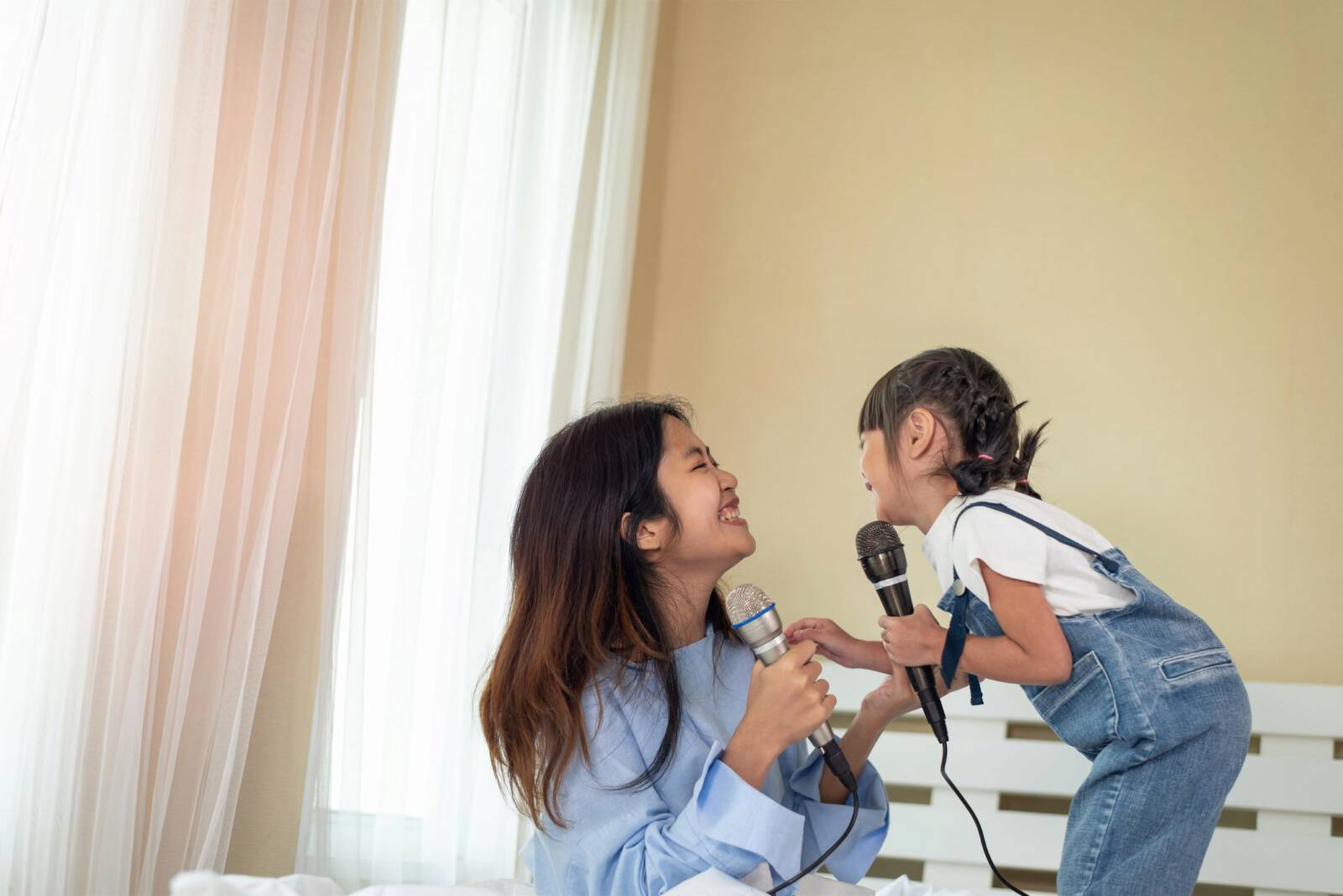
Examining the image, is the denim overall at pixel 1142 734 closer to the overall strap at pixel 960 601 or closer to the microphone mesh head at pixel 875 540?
the overall strap at pixel 960 601

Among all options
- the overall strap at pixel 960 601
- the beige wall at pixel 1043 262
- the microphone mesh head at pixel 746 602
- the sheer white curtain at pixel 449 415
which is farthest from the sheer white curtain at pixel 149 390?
the beige wall at pixel 1043 262

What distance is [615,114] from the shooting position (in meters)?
2.54

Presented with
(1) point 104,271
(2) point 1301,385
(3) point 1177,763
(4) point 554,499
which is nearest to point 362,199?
(1) point 104,271

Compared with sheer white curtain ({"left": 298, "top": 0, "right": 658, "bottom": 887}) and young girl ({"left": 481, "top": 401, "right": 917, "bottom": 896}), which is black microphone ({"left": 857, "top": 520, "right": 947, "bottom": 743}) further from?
sheer white curtain ({"left": 298, "top": 0, "right": 658, "bottom": 887})

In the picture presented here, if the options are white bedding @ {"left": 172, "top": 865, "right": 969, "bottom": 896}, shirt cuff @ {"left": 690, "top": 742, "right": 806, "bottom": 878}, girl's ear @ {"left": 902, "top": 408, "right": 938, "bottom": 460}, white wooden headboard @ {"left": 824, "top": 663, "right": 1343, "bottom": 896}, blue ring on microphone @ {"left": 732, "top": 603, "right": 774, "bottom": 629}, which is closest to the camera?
white bedding @ {"left": 172, "top": 865, "right": 969, "bottom": 896}

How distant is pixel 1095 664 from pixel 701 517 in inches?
21.5

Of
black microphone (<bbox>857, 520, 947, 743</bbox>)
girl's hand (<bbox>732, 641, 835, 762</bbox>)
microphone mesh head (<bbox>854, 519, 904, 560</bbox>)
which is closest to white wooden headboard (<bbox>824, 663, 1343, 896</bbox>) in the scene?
black microphone (<bbox>857, 520, 947, 743</bbox>)

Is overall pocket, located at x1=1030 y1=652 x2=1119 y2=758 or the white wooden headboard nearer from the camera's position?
overall pocket, located at x1=1030 y1=652 x2=1119 y2=758

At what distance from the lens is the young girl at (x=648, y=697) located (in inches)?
44.9

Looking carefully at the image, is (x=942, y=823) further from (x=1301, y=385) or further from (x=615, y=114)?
(x=615, y=114)

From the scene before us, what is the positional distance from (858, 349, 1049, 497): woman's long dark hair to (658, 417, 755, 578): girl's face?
0.36 metres

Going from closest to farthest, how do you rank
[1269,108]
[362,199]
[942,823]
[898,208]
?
[362,199]
[942,823]
[1269,108]
[898,208]

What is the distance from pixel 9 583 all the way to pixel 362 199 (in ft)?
2.39

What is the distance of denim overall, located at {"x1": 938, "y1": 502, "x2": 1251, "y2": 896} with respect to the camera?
147cm
